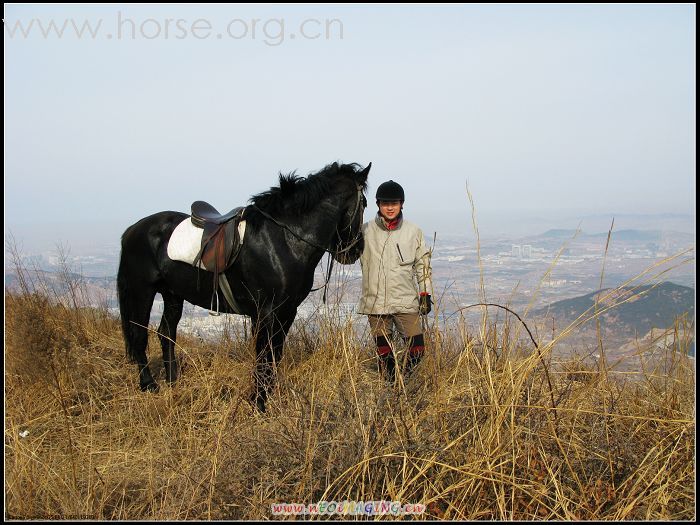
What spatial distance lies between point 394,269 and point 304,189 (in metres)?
0.95

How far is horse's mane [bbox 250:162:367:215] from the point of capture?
4473mm

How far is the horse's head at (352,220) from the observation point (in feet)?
14.7

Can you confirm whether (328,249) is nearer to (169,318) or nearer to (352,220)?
(352,220)

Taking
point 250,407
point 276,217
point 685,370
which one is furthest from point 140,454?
point 685,370

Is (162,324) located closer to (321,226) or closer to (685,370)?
(321,226)

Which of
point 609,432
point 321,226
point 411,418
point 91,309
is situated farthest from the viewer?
point 91,309

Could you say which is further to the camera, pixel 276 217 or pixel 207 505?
pixel 276 217

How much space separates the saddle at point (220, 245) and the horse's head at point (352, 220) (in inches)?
31.7

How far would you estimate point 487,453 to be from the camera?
2.68m

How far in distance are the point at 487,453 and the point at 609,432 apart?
847mm

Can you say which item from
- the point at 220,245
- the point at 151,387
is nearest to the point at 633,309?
the point at 220,245

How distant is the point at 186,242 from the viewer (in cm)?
474

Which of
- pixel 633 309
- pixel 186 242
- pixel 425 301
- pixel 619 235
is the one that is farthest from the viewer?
pixel 619 235

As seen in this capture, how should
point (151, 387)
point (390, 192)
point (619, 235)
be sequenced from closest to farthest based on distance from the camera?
point (390, 192), point (151, 387), point (619, 235)
